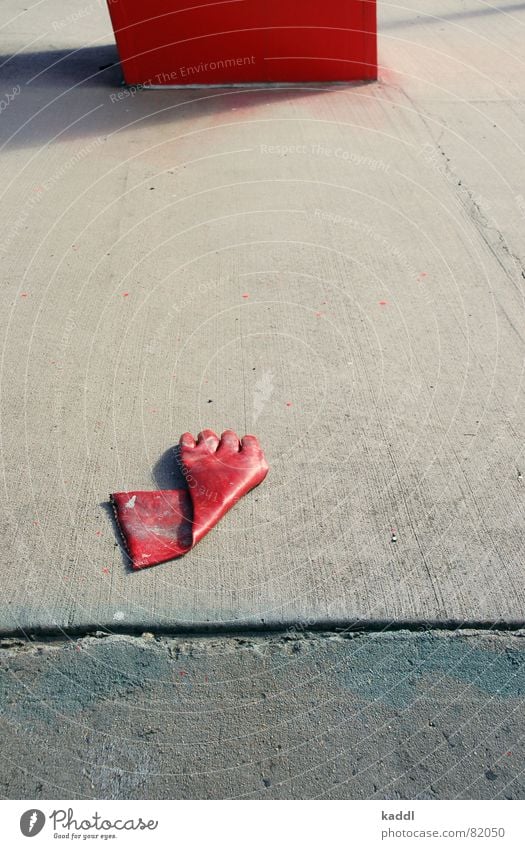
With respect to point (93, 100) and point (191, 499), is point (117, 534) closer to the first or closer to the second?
point (191, 499)

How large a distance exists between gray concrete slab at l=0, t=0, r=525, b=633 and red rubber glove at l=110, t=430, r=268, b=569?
63 mm

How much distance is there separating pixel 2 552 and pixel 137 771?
39.7 inches

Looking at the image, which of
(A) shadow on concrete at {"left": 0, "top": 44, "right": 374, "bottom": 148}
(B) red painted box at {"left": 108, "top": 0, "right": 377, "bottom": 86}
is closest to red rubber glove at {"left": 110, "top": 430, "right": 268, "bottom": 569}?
(A) shadow on concrete at {"left": 0, "top": 44, "right": 374, "bottom": 148}

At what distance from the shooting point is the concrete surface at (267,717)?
2289 millimetres

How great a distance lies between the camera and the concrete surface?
2289mm

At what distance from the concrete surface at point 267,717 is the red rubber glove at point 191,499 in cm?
42

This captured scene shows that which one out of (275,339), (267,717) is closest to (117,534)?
(267,717)

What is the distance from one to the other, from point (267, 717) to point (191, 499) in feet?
3.19

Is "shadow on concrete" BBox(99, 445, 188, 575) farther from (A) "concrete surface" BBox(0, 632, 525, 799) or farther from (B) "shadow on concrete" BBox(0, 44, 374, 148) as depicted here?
(B) "shadow on concrete" BBox(0, 44, 374, 148)

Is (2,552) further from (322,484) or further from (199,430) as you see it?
(322,484)

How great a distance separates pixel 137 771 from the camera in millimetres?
2318

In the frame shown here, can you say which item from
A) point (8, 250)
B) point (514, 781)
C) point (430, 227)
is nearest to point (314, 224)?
point (430, 227)

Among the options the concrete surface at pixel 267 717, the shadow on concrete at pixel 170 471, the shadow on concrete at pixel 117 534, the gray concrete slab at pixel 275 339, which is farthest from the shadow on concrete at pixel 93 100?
the concrete surface at pixel 267 717
